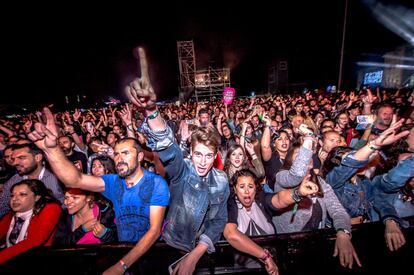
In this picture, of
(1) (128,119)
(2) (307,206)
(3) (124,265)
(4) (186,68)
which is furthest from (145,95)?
(4) (186,68)

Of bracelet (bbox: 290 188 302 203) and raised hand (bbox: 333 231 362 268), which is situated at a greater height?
bracelet (bbox: 290 188 302 203)

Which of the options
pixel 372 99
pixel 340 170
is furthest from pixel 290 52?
pixel 340 170

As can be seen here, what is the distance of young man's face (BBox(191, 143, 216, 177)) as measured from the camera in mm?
1974

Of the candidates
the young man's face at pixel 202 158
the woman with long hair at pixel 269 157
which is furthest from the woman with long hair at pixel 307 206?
the woman with long hair at pixel 269 157

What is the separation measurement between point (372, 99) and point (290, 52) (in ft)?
117

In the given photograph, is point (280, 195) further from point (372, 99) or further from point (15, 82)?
point (15, 82)

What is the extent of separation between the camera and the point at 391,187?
7.33 feet

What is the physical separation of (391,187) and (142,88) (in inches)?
97.5

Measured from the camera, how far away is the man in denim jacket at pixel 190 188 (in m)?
1.67

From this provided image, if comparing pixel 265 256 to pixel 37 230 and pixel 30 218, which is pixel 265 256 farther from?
pixel 30 218

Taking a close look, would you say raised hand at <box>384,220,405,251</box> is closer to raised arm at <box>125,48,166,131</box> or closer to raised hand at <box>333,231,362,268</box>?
raised hand at <box>333,231,362,268</box>

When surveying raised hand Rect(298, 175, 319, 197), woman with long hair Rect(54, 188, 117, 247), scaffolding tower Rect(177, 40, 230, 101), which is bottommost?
woman with long hair Rect(54, 188, 117, 247)

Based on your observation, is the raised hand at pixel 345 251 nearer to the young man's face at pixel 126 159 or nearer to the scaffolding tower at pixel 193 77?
the young man's face at pixel 126 159

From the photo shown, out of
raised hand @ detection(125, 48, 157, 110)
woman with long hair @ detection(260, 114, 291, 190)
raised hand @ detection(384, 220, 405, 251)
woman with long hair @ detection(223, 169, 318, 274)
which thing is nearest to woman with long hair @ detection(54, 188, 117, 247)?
woman with long hair @ detection(223, 169, 318, 274)
